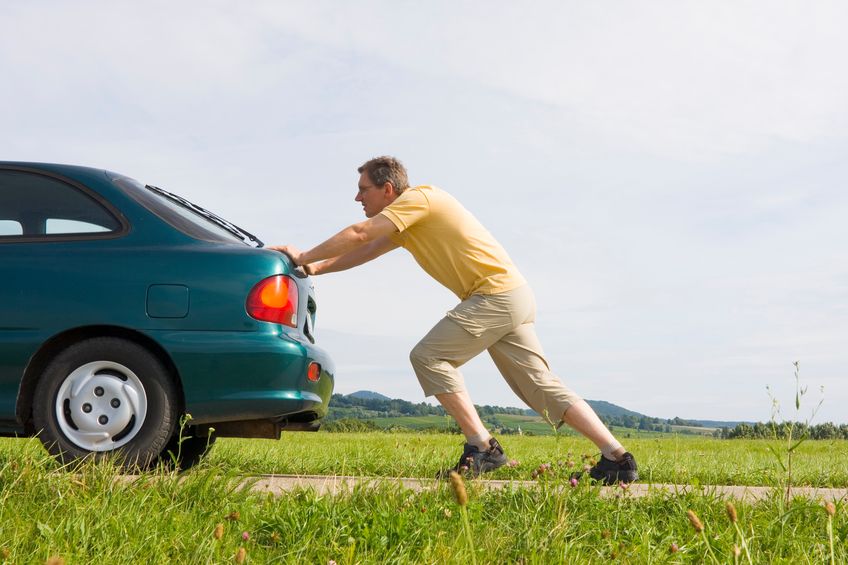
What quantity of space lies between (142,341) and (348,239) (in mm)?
1265

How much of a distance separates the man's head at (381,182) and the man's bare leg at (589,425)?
174 cm

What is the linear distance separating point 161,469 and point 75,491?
1.13 ft

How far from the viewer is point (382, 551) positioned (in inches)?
91.7

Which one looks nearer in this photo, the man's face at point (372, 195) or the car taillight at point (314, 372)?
the car taillight at point (314, 372)

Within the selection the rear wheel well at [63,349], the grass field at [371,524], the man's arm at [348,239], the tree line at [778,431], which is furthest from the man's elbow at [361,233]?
the tree line at [778,431]

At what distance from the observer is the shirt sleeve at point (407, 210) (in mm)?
3874

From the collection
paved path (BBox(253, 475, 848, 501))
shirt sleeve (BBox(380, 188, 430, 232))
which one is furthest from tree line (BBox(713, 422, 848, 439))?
shirt sleeve (BBox(380, 188, 430, 232))

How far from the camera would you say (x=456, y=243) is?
4043mm

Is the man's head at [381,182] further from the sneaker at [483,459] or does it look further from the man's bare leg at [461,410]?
the sneaker at [483,459]

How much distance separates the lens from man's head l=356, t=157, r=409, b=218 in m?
4.25

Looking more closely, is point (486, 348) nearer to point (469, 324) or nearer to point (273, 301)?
point (469, 324)


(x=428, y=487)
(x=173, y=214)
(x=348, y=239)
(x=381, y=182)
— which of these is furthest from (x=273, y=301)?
(x=428, y=487)

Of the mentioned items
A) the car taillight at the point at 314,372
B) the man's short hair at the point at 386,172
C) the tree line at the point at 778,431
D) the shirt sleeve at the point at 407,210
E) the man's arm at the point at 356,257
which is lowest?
the tree line at the point at 778,431

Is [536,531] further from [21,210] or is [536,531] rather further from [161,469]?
[21,210]
